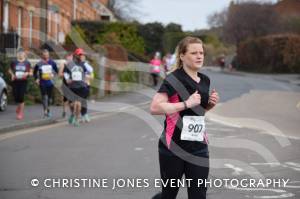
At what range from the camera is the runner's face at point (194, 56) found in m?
5.22

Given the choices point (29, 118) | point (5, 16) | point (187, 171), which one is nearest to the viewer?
point (187, 171)

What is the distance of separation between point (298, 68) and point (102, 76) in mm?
29224

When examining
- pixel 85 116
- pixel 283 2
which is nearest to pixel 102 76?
pixel 85 116

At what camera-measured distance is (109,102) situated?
2280 cm

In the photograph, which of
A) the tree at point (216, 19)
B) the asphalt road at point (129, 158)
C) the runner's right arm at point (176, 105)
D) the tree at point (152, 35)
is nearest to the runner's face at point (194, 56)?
the runner's right arm at point (176, 105)

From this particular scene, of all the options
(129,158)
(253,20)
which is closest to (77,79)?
(129,158)

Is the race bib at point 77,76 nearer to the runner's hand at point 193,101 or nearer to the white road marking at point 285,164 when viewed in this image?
the white road marking at point 285,164

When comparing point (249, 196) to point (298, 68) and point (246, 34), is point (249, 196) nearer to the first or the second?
point (298, 68)

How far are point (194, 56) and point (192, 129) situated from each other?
626 millimetres

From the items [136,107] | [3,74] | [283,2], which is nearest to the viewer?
[3,74]

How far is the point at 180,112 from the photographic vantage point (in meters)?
5.16

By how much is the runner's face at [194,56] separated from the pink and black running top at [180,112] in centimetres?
11

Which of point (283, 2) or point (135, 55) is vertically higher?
point (283, 2)

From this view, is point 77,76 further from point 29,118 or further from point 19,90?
point 29,118
